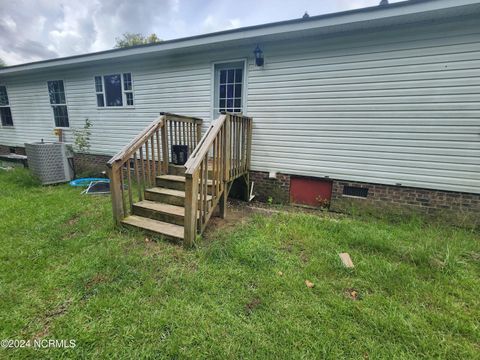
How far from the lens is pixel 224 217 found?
3.74 metres

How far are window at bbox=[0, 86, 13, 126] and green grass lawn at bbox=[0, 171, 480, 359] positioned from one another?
8.47 metres

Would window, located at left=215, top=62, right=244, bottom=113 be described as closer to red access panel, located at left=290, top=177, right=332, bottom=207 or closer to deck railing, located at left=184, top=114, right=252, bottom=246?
deck railing, located at left=184, top=114, right=252, bottom=246

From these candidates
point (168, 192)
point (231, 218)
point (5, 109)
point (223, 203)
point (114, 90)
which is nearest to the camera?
point (168, 192)

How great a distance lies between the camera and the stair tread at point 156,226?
283cm

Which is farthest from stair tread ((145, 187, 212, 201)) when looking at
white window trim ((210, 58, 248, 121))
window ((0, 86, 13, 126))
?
window ((0, 86, 13, 126))

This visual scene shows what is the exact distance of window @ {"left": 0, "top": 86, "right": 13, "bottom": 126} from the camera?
8.34 meters

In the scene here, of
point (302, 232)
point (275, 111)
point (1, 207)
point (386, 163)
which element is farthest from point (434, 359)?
point (1, 207)

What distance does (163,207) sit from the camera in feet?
10.8

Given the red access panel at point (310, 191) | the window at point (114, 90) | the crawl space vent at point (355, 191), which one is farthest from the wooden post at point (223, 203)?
the window at point (114, 90)

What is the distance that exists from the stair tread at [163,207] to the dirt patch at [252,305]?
157cm

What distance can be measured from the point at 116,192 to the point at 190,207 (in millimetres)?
1282

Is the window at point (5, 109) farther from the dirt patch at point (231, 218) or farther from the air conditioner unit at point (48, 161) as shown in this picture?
the dirt patch at point (231, 218)

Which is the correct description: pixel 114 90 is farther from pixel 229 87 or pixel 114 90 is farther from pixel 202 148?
pixel 202 148

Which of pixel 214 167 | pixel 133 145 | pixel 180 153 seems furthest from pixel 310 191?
pixel 133 145
